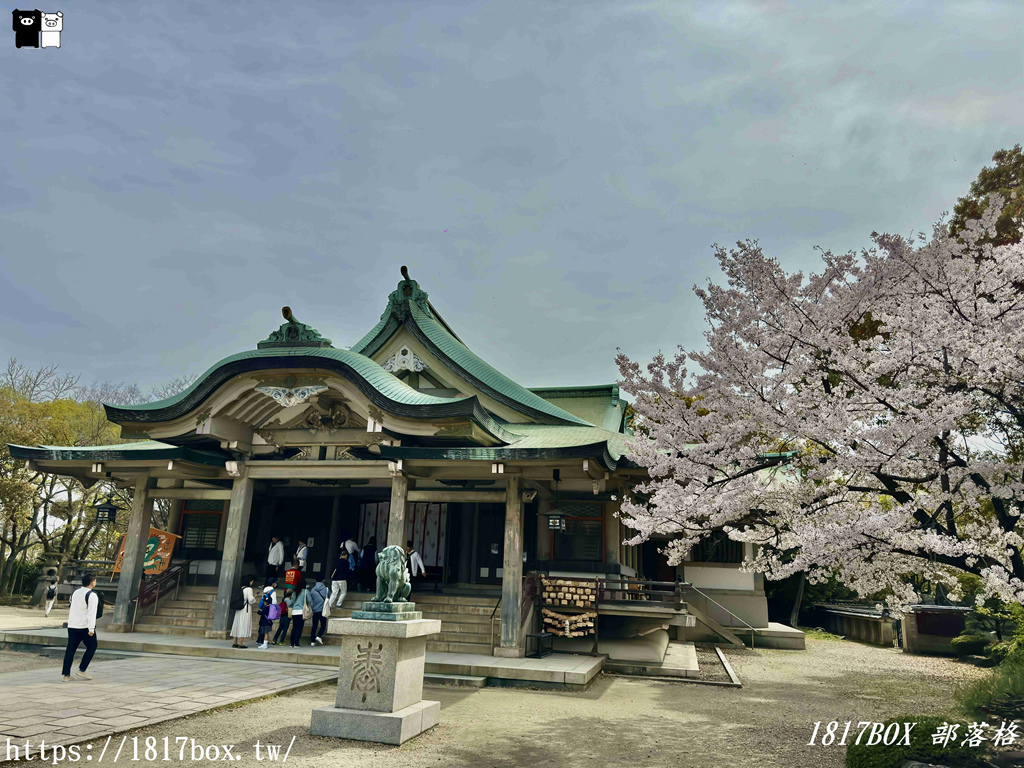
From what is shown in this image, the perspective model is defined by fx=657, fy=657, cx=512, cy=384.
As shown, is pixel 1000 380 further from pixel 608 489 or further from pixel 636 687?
pixel 608 489

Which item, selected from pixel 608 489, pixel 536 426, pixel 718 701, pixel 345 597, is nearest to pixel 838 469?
pixel 718 701

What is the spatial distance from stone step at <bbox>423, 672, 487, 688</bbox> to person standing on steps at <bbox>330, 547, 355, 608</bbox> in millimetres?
4205

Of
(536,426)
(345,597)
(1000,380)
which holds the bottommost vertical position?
(345,597)

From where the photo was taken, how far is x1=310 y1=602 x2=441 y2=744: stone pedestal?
7.00m

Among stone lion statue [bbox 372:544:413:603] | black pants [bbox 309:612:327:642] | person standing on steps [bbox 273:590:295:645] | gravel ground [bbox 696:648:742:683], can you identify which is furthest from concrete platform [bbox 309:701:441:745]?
gravel ground [bbox 696:648:742:683]

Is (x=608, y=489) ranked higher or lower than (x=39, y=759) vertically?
higher

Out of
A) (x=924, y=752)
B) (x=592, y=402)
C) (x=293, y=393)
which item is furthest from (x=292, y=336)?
(x=924, y=752)

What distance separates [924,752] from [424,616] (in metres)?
10.1

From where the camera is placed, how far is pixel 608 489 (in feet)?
48.6

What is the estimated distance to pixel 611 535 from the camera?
1488 cm

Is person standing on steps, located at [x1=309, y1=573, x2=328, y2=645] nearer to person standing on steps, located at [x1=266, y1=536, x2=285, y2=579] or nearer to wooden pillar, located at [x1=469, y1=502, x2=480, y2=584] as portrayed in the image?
person standing on steps, located at [x1=266, y1=536, x2=285, y2=579]

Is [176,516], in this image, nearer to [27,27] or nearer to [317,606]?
[317,606]

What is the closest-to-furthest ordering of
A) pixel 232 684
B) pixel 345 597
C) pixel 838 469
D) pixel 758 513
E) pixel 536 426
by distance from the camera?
pixel 838 469 → pixel 232 684 → pixel 758 513 → pixel 345 597 → pixel 536 426

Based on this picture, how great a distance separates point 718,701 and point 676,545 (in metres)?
2.67
